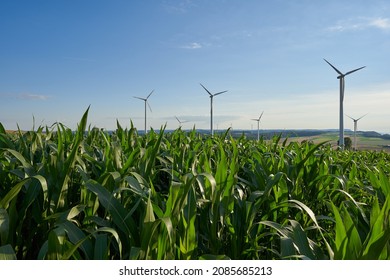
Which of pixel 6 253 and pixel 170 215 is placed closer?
pixel 6 253

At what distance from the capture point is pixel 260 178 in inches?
85.5

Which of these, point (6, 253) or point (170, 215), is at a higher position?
point (170, 215)

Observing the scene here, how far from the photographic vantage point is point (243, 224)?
69.2 inches

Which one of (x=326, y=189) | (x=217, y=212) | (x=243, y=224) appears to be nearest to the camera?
(x=217, y=212)

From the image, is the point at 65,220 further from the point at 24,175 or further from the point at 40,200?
the point at 24,175

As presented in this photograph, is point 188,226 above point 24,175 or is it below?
below

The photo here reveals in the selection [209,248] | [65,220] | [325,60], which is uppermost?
[325,60]

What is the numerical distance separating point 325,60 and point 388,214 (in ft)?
59.0

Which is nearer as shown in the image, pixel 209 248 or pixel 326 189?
pixel 209 248

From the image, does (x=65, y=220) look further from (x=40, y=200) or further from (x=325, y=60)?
(x=325, y=60)
